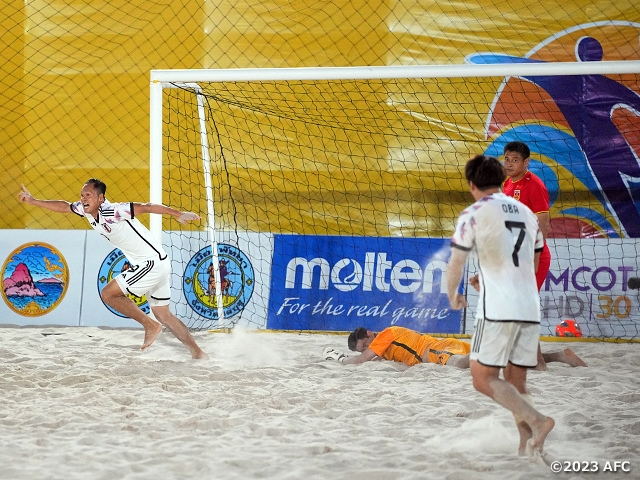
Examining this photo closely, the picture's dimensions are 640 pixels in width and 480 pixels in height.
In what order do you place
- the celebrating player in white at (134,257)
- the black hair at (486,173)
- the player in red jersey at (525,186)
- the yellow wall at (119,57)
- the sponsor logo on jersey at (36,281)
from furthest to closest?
the yellow wall at (119,57) < the sponsor logo on jersey at (36,281) < the celebrating player in white at (134,257) < the player in red jersey at (525,186) < the black hair at (486,173)

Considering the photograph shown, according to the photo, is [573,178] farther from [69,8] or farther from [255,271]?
[69,8]

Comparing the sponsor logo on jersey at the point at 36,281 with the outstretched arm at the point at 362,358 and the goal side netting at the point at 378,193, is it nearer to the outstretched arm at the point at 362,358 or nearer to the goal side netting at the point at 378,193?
the goal side netting at the point at 378,193

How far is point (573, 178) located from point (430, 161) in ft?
5.43

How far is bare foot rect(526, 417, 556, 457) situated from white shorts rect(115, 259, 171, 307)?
3579 millimetres

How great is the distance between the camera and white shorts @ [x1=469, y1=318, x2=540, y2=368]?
10.9 feet

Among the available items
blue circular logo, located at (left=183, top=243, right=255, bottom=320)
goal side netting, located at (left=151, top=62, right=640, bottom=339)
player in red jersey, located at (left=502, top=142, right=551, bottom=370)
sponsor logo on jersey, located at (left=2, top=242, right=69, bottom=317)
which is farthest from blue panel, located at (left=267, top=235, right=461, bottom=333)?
player in red jersey, located at (left=502, top=142, right=551, bottom=370)

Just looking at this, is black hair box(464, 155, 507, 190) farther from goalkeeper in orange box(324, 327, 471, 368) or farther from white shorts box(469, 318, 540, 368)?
goalkeeper in orange box(324, 327, 471, 368)

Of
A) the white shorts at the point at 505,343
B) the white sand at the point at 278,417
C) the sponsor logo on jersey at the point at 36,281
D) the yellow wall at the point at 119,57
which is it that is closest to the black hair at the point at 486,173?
the white shorts at the point at 505,343

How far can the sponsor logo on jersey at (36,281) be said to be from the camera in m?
8.34

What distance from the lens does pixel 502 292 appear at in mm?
3309

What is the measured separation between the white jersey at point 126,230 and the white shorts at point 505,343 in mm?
3524

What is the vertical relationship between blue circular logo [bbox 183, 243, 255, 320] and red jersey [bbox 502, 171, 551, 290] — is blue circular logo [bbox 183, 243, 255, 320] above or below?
below

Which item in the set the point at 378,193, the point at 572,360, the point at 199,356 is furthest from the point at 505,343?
the point at 378,193

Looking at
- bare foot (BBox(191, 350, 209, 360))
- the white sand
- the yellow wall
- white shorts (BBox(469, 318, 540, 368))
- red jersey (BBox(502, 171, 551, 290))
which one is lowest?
the white sand
